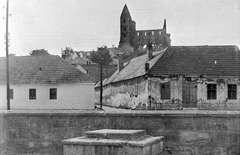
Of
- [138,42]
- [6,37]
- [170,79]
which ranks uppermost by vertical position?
[138,42]

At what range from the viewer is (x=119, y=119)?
10641mm

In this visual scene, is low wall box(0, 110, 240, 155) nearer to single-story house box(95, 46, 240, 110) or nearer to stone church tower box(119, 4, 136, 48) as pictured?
single-story house box(95, 46, 240, 110)

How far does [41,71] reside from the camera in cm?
3578

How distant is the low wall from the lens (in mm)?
10109

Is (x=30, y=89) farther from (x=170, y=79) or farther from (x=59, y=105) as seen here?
(x=170, y=79)

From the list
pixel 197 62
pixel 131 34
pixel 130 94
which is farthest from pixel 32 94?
pixel 131 34

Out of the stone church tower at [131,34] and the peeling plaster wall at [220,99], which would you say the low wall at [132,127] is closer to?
the peeling plaster wall at [220,99]

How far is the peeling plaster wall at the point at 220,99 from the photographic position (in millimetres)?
30922

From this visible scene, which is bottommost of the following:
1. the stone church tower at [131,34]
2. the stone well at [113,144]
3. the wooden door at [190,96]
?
the stone well at [113,144]

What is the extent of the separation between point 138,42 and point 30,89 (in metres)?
96.1

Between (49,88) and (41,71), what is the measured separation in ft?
8.00

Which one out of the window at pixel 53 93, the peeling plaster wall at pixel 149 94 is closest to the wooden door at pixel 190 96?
the peeling plaster wall at pixel 149 94

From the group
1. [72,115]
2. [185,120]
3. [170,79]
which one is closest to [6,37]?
[170,79]

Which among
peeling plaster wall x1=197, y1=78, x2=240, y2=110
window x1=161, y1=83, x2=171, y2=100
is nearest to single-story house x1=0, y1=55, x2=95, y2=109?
window x1=161, y1=83, x2=171, y2=100
